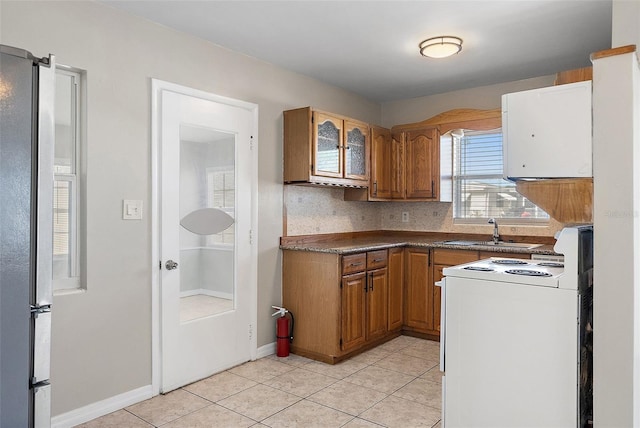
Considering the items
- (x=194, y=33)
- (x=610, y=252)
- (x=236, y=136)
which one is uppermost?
(x=194, y=33)

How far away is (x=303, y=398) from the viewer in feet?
9.60

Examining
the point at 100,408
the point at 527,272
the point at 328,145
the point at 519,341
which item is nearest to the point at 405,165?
the point at 328,145

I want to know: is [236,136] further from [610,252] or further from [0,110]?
[610,252]

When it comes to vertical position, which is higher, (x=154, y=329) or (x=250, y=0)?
(x=250, y=0)

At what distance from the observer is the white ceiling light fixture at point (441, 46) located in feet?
10.7

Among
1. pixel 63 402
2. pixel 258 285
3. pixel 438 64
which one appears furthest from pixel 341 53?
pixel 63 402

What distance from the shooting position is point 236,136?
3529 mm

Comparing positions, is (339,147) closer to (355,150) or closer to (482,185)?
(355,150)

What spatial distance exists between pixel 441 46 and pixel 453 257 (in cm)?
186

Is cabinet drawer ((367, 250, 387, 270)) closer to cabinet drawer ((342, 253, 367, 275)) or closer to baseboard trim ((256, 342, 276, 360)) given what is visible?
cabinet drawer ((342, 253, 367, 275))

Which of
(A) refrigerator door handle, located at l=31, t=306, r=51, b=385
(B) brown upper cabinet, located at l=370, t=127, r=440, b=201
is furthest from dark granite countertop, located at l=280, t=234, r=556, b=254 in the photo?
(A) refrigerator door handle, located at l=31, t=306, r=51, b=385

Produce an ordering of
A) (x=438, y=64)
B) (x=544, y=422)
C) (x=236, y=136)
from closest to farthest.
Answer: (x=544, y=422) < (x=236, y=136) < (x=438, y=64)

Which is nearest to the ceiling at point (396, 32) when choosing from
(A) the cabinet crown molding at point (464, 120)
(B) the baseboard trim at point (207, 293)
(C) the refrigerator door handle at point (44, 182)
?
(A) the cabinet crown molding at point (464, 120)

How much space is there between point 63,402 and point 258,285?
5.26 ft
